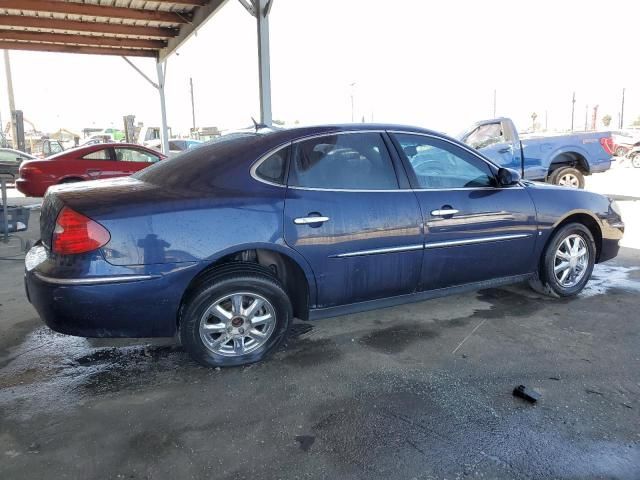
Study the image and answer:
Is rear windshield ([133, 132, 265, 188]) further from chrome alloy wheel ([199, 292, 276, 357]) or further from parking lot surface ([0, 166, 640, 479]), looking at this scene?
parking lot surface ([0, 166, 640, 479])

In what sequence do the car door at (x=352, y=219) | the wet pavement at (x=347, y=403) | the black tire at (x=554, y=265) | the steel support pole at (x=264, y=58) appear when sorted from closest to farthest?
the wet pavement at (x=347, y=403), the car door at (x=352, y=219), the black tire at (x=554, y=265), the steel support pole at (x=264, y=58)

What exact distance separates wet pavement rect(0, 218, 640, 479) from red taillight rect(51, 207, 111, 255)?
880 millimetres

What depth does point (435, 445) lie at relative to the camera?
7.72 ft

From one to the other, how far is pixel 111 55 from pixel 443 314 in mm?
13817

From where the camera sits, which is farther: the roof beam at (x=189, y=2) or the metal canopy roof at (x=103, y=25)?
the metal canopy roof at (x=103, y=25)

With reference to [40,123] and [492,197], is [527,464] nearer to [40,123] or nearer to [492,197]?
[492,197]

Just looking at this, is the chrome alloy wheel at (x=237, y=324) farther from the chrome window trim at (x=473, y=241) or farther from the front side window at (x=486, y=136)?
the front side window at (x=486, y=136)

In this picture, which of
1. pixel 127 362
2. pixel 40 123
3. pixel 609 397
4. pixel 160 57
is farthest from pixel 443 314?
pixel 40 123

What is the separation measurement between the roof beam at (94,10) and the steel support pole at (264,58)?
3.82 metres

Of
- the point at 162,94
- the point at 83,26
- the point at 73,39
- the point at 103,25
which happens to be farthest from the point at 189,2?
the point at 162,94

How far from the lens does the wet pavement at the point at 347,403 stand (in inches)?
88.4

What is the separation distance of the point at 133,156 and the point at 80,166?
3.72ft

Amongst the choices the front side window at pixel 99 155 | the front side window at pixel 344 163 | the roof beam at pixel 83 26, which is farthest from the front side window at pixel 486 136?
the roof beam at pixel 83 26

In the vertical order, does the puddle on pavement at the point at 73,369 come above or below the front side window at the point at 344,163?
below
